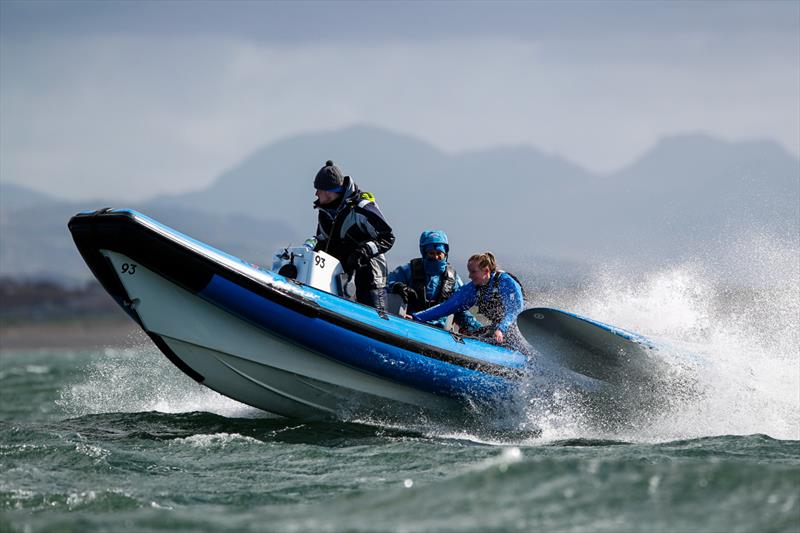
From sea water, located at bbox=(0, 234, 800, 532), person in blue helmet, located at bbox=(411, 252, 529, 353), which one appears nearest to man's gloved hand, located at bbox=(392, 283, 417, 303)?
person in blue helmet, located at bbox=(411, 252, 529, 353)

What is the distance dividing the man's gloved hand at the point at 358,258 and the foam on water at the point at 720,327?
1740mm

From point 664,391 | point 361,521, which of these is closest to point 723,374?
point 664,391

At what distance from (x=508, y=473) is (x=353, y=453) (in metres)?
1.88

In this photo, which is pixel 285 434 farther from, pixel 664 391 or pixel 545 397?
pixel 664 391

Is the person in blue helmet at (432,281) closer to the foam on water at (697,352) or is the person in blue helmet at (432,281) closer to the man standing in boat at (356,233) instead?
the man standing in boat at (356,233)

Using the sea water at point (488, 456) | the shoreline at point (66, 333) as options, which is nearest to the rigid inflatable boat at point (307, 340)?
the sea water at point (488, 456)

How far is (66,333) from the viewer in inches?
3029

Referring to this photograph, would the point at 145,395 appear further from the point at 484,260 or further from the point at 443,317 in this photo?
the point at 484,260

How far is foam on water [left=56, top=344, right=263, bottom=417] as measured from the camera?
29.4ft

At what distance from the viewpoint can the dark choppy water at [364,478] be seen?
14.3 feet

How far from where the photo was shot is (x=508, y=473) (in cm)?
480

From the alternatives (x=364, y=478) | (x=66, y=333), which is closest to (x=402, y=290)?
(x=364, y=478)

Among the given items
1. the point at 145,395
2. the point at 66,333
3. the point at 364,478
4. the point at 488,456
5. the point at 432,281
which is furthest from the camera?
the point at 66,333

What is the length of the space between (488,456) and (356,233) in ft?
7.60
